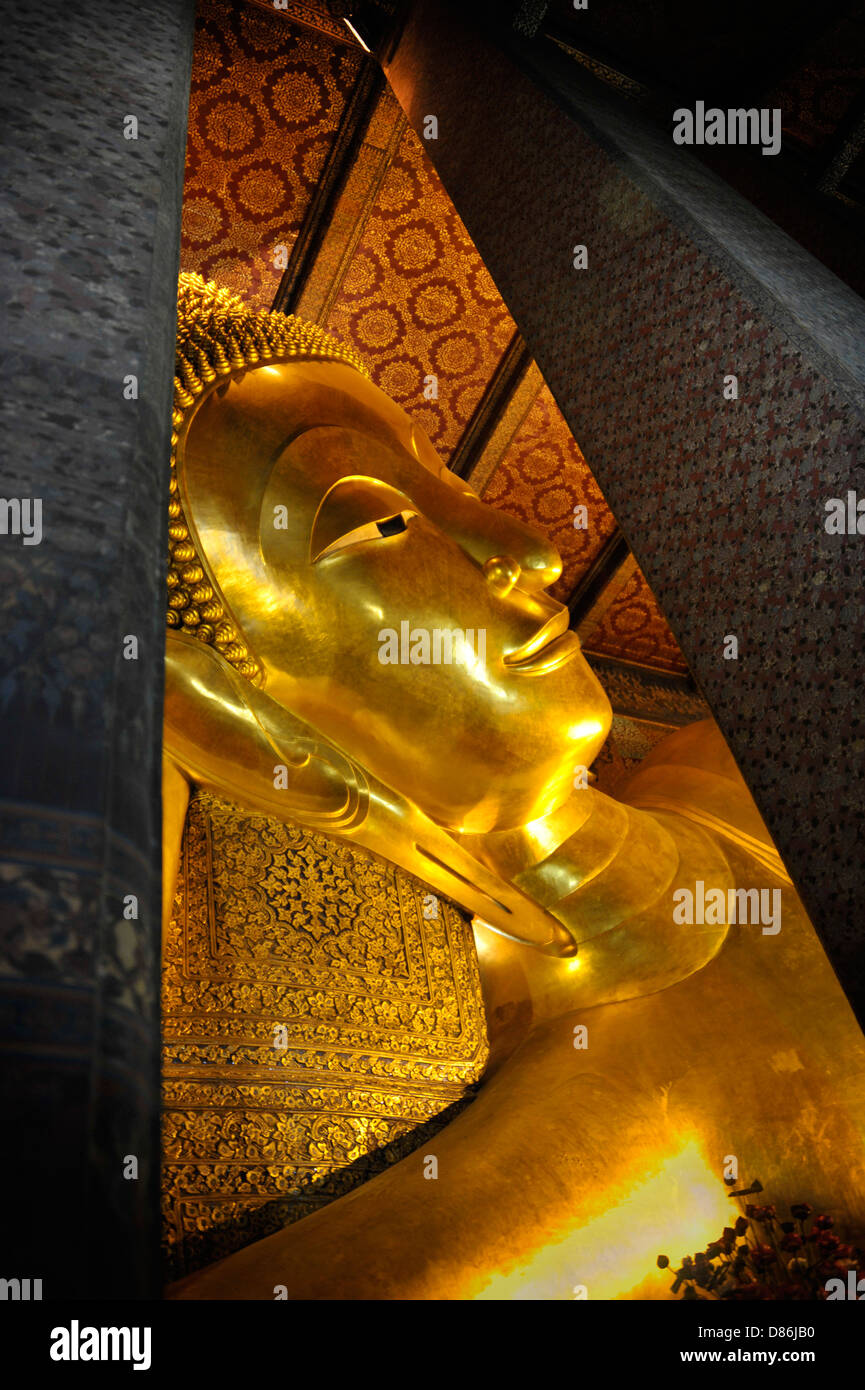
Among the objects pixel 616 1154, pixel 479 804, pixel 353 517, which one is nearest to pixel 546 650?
pixel 479 804

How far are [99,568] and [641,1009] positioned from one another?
1.79m

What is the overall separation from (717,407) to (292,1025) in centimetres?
136

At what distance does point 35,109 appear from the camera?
43.1 inches

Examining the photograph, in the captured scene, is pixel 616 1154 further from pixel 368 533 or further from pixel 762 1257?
pixel 368 533

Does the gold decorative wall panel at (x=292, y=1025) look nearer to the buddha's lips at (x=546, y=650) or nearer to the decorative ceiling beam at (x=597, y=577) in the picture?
the buddha's lips at (x=546, y=650)

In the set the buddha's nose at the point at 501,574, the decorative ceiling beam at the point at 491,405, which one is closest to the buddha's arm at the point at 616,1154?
the buddha's nose at the point at 501,574

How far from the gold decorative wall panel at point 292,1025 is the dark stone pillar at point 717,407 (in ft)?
3.82

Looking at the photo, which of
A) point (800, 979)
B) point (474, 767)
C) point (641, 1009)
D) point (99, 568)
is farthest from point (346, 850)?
point (99, 568)

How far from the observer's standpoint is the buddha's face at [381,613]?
196 cm

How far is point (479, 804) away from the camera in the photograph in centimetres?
209

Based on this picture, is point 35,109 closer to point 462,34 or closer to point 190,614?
point 190,614

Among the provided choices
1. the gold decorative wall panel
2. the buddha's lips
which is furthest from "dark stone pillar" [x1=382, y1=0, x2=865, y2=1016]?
the gold decorative wall panel

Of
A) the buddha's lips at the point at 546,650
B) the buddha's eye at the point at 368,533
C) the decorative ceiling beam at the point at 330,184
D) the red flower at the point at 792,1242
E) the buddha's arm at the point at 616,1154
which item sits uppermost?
the decorative ceiling beam at the point at 330,184

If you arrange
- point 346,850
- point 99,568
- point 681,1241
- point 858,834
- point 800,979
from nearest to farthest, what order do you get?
point 99,568 < point 858,834 < point 681,1241 < point 800,979 < point 346,850
